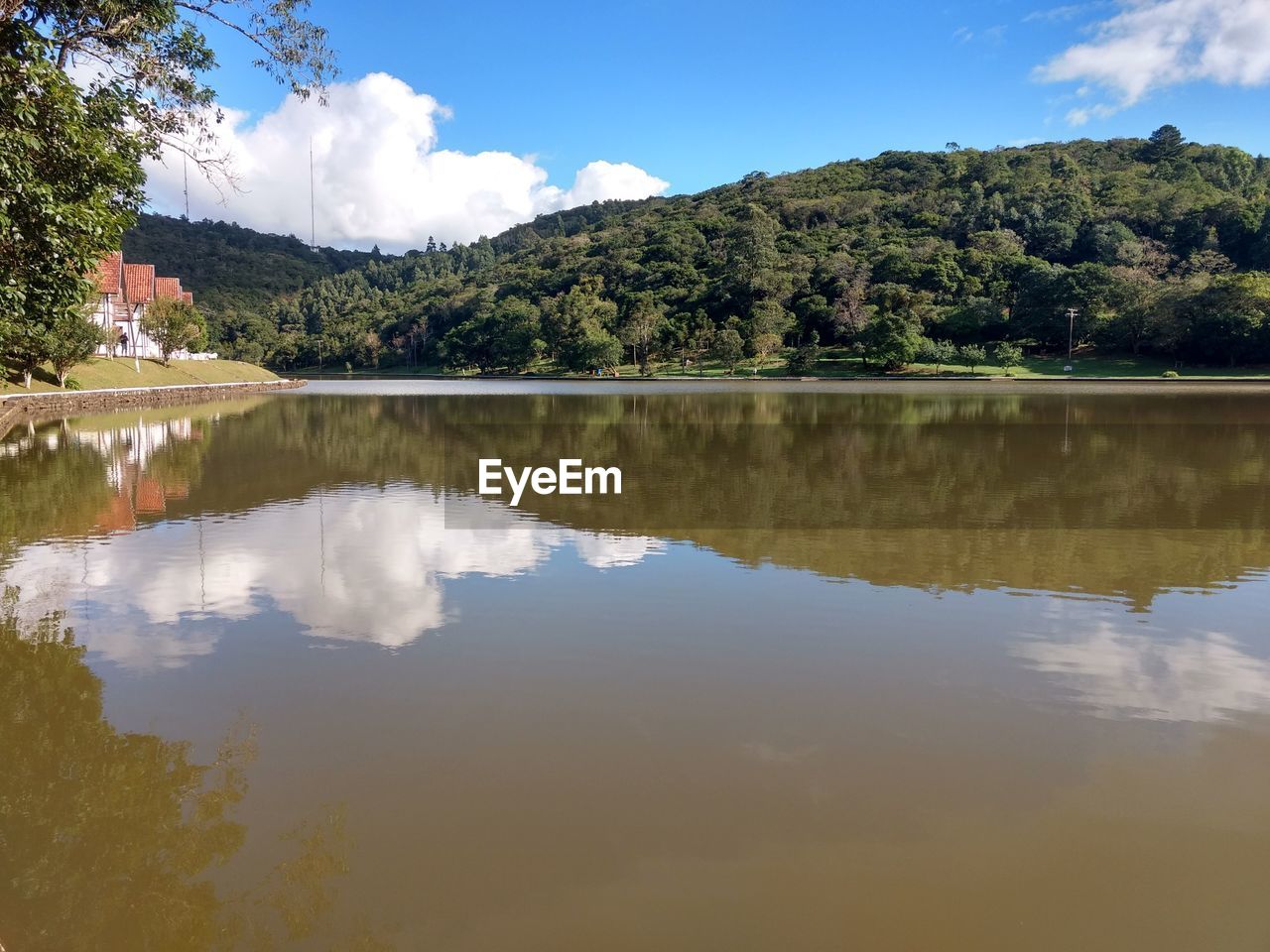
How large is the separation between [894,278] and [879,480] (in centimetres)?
7656

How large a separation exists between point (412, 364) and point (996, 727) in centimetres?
11119

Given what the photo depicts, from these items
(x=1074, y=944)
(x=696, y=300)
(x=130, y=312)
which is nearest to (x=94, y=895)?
(x=1074, y=944)

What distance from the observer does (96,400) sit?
36750mm

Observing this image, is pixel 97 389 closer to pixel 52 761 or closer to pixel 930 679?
pixel 52 761

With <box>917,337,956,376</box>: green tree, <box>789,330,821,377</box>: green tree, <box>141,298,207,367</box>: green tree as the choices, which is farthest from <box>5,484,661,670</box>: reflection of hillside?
<box>789,330,821,377</box>: green tree

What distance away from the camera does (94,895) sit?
3.51 meters

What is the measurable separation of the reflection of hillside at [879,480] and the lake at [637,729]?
15 centimetres

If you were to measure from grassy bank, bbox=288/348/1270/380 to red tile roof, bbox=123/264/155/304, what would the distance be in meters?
39.6

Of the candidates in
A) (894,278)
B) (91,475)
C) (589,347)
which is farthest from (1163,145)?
(91,475)

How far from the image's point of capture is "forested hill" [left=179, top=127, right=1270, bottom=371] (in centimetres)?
6712

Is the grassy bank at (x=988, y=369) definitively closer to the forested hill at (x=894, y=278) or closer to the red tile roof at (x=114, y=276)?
the forested hill at (x=894, y=278)

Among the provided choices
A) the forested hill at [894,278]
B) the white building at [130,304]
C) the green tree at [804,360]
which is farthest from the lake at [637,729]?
the green tree at [804,360]

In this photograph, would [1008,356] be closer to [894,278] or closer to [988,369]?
[988,369]

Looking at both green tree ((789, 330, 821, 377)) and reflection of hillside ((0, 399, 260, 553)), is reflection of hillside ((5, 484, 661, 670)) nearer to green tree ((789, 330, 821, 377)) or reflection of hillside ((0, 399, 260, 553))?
reflection of hillside ((0, 399, 260, 553))
